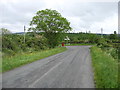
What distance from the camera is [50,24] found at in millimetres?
30672

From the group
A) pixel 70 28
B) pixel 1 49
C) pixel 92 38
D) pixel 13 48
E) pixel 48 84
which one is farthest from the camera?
pixel 92 38

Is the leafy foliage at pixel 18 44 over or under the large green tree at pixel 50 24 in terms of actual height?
under

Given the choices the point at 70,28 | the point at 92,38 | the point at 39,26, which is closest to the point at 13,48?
the point at 39,26

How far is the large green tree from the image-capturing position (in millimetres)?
30172

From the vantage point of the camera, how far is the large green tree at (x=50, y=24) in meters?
30.2

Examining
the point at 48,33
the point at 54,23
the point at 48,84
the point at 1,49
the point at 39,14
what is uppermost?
the point at 39,14

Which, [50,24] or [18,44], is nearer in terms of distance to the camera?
[18,44]

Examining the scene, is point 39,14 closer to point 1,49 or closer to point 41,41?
point 41,41

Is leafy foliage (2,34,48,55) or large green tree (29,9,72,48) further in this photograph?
large green tree (29,9,72,48)

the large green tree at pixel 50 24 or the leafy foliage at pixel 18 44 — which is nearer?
the leafy foliage at pixel 18 44

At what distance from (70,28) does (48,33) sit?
234 inches

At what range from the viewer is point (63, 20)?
3119cm

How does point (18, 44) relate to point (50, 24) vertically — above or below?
below

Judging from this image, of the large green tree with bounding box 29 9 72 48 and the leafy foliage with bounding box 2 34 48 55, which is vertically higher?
the large green tree with bounding box 29 9 72 48
